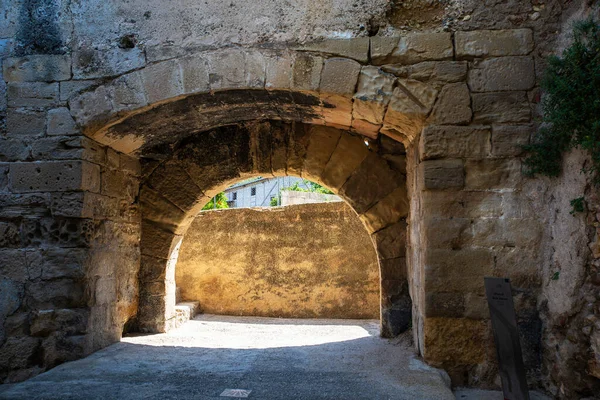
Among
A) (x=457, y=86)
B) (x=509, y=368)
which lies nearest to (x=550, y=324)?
(x=509, y=368)

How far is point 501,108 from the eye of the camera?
2.96 meters

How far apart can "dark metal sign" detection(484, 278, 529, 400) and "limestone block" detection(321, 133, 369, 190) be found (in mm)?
1826

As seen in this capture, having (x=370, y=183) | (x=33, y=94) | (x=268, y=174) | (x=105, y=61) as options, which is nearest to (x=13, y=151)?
(x=33, y=94)

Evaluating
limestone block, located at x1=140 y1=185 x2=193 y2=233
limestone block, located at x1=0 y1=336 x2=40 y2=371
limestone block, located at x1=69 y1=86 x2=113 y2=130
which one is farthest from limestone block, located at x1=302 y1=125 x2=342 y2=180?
limestone block, located at x1=0 y1=336 x2=40 y2=371

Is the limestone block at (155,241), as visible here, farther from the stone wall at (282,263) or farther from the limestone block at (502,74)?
the limestone block at (502,74)

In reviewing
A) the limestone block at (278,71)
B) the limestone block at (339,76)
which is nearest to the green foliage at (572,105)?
the limestone block at (339,76)

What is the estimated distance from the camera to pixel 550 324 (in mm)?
2744

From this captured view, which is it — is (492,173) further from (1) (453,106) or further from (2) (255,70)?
(2) (255,70)

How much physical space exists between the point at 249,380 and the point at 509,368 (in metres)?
1.48

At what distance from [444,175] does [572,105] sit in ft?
2.56

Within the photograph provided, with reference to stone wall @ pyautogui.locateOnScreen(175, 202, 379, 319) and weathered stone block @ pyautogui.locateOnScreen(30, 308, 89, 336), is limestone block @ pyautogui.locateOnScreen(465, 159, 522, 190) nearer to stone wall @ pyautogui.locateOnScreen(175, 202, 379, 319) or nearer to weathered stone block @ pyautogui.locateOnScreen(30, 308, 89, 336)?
weathered stone block @ pyautogui.locateOnScreen(30, 308, 89, 336)

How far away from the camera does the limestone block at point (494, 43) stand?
2.98 meters

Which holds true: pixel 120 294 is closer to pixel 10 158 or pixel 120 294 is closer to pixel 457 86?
pixel 10 158

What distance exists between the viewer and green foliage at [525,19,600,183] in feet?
7.93
